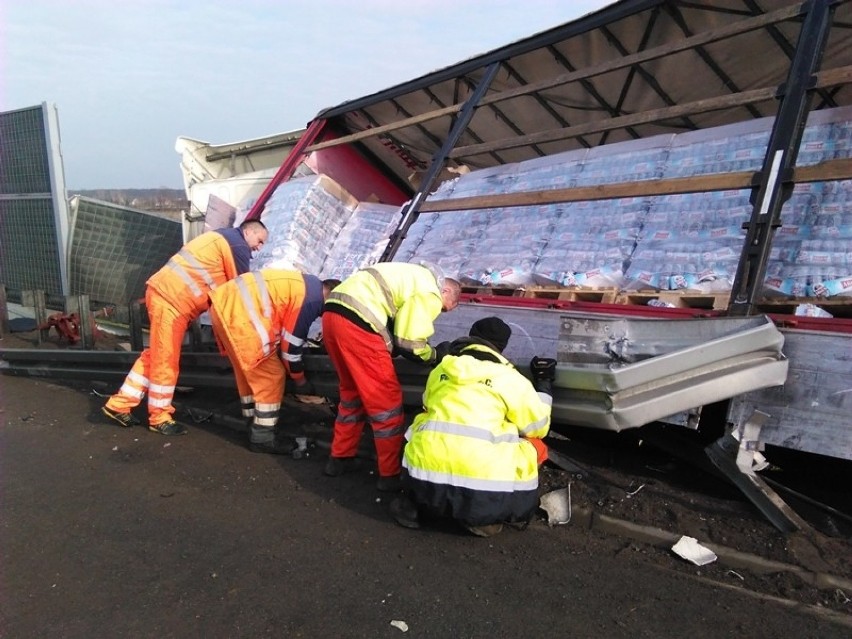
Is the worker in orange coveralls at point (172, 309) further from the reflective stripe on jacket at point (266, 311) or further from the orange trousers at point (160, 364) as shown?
the reflective stripe on jacket at point (266, 311)

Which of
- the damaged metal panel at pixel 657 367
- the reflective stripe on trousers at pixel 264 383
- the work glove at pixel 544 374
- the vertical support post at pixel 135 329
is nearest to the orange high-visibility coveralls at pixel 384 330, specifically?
the work glove at pixel 544 374

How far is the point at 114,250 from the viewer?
952 cm

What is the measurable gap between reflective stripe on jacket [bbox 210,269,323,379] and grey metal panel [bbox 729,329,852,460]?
2.95 metres

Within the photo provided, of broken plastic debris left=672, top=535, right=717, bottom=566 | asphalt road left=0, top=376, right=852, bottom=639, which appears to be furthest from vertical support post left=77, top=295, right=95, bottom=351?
broken plastic debris left=672, top=535, right=717, bottom=566

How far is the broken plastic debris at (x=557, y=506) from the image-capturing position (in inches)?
129

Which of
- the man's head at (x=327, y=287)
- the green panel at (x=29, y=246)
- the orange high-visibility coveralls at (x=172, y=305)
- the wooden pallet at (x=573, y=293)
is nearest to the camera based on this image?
the wooden pallet at (x=573, y=293)

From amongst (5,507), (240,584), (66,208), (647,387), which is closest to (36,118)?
(66,208)

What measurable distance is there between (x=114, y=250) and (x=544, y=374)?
8466 mm

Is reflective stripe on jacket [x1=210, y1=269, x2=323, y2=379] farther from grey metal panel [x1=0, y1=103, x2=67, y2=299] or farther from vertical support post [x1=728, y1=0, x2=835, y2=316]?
grey metal panel [x1=0, y1=103, x2=67, y2=299]

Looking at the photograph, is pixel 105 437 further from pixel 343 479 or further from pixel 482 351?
pixel 482 351

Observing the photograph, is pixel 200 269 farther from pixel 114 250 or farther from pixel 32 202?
pixel 32 202

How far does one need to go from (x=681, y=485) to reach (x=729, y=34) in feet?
10.2

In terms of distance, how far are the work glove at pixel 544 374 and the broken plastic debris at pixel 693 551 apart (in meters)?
0.99

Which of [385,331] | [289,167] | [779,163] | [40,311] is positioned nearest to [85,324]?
→ [40,311]
